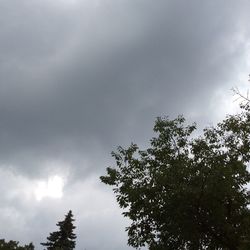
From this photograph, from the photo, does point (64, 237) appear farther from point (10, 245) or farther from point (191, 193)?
point (191, 193)

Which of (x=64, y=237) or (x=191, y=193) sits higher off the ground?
(x=64, y=237)

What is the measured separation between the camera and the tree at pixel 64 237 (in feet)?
228

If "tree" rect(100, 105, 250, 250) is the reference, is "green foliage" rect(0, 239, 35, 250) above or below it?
above

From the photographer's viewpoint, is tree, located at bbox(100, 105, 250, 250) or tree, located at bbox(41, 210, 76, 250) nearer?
tree, located at bbox(100, 105, 250, 250)

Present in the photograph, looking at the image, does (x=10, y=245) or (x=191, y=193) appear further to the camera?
(x=10, y=245)

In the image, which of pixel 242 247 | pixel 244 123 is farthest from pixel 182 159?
pixel 242 247

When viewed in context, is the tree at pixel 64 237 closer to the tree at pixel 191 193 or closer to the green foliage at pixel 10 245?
the green foliage at pixel 10 245

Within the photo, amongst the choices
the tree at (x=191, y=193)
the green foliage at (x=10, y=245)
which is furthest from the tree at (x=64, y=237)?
the tree at (x=191, y=193)

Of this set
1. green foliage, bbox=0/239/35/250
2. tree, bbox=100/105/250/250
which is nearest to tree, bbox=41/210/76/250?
green foliage, bbox=0/239/35/250

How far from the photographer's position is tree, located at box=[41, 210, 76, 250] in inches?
2734

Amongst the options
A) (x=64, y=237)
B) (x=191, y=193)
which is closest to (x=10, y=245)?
(x=64, y=237)

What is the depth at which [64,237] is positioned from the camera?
231ft

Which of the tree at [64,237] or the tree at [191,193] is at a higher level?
the tree at [64,237]

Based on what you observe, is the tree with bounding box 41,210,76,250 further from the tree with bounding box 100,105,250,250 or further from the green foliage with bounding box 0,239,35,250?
the tree with bounding box 100,105,250,250
